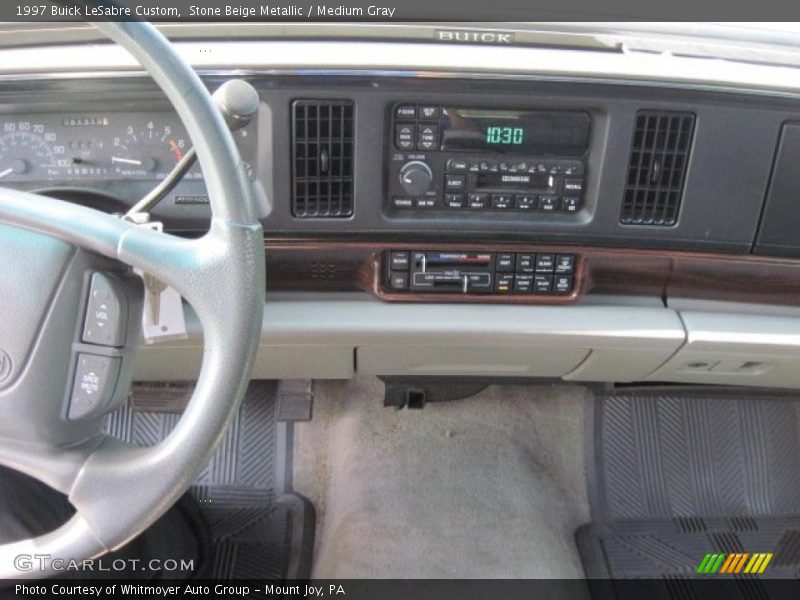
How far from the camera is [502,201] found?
1.64 metres

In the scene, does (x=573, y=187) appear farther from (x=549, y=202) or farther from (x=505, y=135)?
(x=505, y=135)

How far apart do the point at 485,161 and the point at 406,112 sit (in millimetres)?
181

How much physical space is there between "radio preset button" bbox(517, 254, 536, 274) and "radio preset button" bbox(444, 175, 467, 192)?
0.20 metres

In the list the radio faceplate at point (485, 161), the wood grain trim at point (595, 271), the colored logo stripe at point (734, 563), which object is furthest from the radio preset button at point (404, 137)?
the colored logo stripe at point (734, 563)

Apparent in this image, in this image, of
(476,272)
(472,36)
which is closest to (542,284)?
(476,272)

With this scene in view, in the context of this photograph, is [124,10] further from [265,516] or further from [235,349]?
[265,516]

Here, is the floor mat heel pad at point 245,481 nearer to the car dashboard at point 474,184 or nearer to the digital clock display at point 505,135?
the car dashboard at point 474,184

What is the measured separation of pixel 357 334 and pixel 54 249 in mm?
746

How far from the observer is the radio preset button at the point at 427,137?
5.18 feet

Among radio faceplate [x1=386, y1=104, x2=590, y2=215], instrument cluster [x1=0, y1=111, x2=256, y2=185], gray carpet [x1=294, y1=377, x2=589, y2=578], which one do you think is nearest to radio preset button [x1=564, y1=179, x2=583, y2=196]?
radio faceplate [x1=386, y1=104, x2=590, y2=215]

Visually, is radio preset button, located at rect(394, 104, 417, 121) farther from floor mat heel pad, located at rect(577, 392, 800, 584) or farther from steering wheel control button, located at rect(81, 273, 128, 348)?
floor mat heel pad, located at rect(577, 392, 800, 584)

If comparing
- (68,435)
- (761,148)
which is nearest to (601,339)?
(761,148)

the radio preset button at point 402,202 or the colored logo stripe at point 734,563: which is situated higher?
Result: the radio preset button at point 402,202

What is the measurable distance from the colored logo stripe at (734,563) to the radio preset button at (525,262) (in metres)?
1.05
